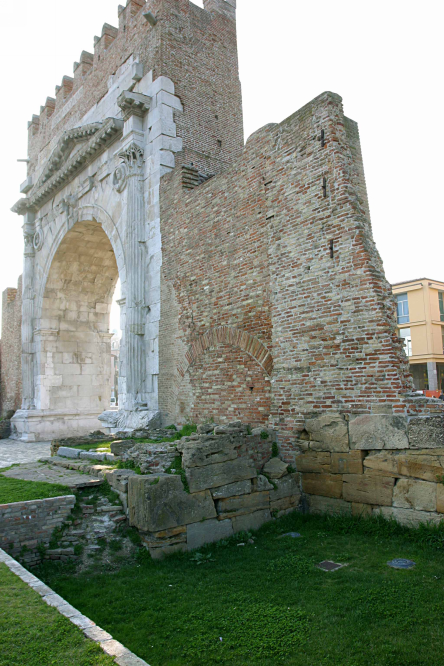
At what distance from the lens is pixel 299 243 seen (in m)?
7.59

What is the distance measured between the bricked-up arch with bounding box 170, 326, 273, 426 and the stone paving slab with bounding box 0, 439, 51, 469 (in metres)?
4.21

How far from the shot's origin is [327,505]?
6586 millimetres

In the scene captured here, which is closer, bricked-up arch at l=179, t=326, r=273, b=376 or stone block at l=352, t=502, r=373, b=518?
stone block at l=352, t=502, r=373, b=518

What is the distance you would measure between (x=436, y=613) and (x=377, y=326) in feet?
11.2

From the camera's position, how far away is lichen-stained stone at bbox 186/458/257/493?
593 cm

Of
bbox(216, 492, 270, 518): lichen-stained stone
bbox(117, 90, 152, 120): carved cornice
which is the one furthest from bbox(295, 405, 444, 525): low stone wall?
bbox(117, 90, 152, 120): carved cornice

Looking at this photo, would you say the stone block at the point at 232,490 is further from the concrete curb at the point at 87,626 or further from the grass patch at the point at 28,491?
the concrete curb at the point at 87,626

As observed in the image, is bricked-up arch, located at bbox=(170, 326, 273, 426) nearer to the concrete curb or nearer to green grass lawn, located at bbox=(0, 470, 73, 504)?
green grass lawn, located at bbox=(0, 470, 73, 504)

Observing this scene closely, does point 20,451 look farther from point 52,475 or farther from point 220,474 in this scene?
point 220,474

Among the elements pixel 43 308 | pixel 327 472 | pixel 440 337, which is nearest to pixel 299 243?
pixel 327 472

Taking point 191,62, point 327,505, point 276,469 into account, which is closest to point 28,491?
point 276,469

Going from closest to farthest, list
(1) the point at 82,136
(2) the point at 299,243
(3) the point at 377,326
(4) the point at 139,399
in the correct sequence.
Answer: (3) the point at 377,326
(2) the point at 299,243
(4) the point at 139,399
(1) the point at 82,136

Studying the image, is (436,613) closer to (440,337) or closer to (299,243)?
(299,243)

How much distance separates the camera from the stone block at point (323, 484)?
255 inches
